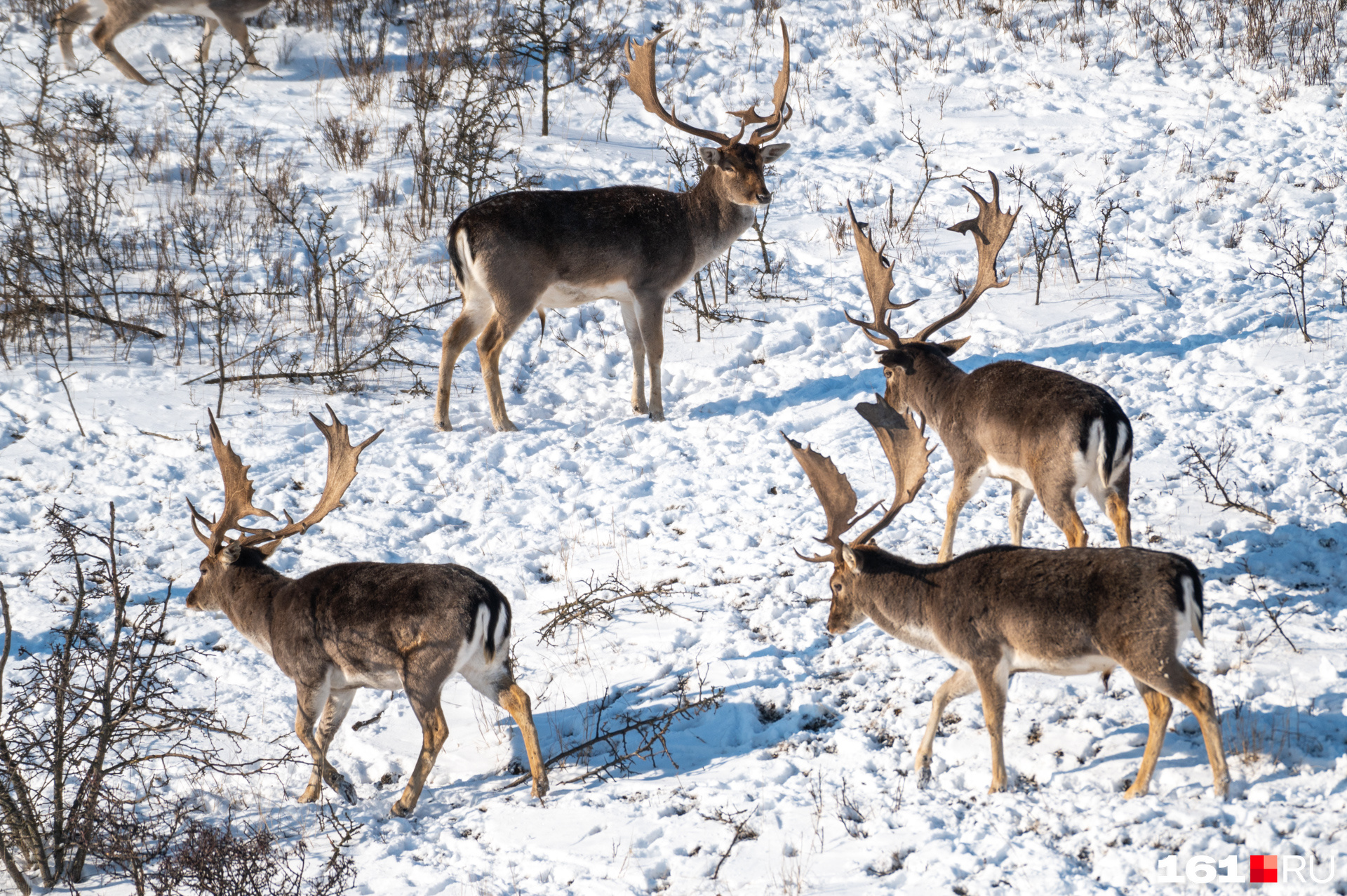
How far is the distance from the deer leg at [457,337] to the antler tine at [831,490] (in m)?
4.53

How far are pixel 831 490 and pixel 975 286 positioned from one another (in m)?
3.06

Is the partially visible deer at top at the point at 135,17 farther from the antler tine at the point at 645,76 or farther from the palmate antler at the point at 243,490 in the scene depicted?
the palmate antler at the point at 243,490

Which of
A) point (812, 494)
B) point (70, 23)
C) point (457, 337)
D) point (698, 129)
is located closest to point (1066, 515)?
point (812, 494)

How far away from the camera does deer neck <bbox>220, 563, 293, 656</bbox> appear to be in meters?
6.46

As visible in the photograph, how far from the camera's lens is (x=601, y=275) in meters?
9.91

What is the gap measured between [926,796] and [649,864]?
131 cm

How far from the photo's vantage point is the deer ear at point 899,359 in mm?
7934

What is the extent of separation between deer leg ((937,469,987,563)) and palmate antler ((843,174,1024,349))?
48.7 inches

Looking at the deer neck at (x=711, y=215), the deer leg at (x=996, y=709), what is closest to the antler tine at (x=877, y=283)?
the deer neck at (x=711, y=215)

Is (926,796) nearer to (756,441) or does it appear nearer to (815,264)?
(756,441)

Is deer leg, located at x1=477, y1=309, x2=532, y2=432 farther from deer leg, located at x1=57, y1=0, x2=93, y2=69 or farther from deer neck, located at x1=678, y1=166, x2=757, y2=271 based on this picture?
deer leg, located at x1=57, y1=0, x2=93, y2=69

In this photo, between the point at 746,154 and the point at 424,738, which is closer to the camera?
the point at 424,738

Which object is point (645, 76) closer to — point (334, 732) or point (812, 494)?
point (812, 494)

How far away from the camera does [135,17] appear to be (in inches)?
612
